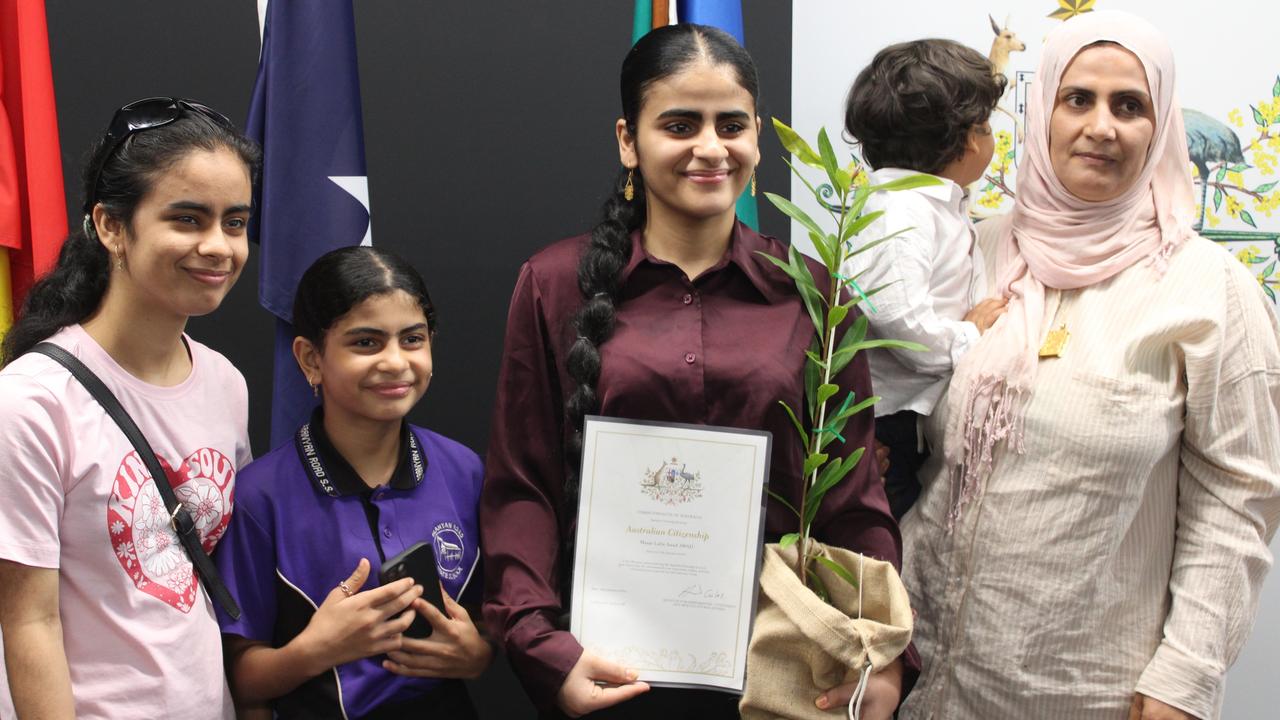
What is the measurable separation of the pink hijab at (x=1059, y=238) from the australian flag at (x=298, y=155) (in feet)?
4.88

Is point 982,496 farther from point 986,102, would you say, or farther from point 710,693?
point 986,102

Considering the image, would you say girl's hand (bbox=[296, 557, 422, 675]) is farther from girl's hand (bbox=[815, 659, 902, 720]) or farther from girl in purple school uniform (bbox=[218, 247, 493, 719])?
girl's hand (bbox=[815, 659, 902, 720])

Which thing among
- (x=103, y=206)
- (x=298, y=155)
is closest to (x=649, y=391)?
(x=103, y=206)

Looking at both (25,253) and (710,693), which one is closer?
(710,693)

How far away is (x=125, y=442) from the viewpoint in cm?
179

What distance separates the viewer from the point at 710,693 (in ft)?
6.47

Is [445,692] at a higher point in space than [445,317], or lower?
lower

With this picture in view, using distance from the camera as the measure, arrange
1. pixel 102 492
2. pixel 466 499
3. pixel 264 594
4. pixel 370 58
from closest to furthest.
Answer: pixel 102 492 → pixel 264 594 → pixel 466 499 → pixel 370 58

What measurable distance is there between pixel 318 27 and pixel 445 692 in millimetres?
1533

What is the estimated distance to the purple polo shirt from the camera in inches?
79.1

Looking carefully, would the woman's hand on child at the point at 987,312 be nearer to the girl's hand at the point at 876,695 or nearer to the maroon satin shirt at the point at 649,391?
the maroon satin shirt at the point at 649,391

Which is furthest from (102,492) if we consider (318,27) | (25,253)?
(318,27)

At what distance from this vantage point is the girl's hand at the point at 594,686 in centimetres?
185
